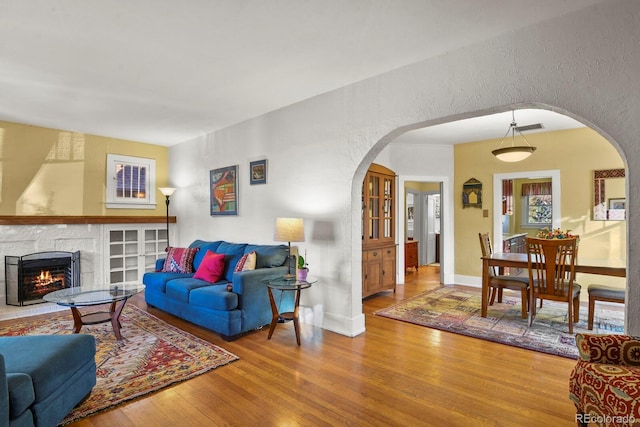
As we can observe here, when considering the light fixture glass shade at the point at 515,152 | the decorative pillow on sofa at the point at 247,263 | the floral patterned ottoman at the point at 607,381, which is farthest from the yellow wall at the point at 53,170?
the floral patterned ottoman at the point at 607,381

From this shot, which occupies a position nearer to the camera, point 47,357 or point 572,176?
point 47,357

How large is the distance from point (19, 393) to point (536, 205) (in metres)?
10.1

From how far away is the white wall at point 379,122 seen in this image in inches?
83.5

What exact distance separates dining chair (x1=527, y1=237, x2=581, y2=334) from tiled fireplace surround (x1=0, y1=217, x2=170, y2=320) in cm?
494

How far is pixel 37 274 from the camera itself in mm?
4652

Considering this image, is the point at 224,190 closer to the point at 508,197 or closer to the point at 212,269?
the point at 212,269

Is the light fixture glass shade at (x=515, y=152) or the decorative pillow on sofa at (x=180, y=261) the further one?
the decorative pillow on sofa at (x=180, y=261)

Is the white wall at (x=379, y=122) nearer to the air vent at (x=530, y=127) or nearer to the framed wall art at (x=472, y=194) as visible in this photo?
the air vent at (x=530, y=127)

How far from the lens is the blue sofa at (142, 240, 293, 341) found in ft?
10.9

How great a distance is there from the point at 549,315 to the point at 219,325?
3875 mm


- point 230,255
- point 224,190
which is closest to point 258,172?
point 224,190

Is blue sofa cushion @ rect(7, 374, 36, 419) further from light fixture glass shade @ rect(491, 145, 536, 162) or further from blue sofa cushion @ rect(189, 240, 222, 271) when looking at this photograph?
light fixture glass shade @ rect(491, 145, 536, 162)

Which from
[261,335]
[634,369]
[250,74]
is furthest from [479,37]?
[261,335]

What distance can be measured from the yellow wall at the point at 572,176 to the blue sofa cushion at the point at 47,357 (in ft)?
18.1
